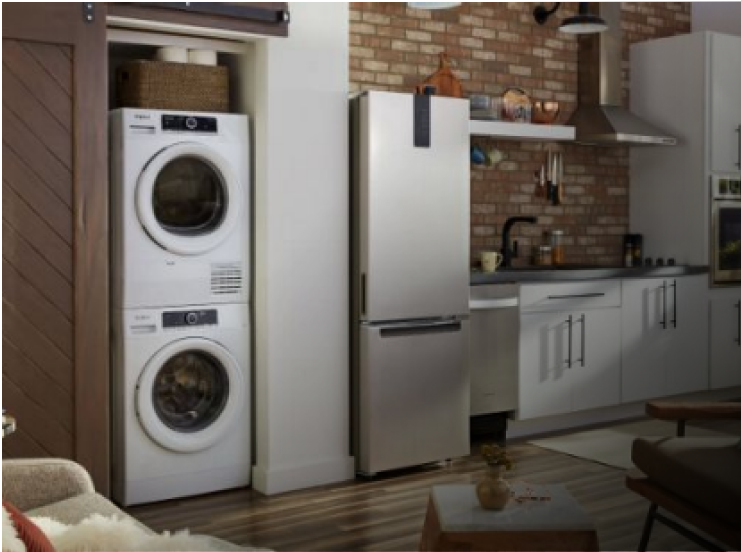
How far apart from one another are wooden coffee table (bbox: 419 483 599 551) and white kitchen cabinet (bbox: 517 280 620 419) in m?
2.60

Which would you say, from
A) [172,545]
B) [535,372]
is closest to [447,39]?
[535,372]

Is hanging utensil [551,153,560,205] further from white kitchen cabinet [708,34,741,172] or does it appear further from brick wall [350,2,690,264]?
white kitchen cabinet [708,34,741,172]

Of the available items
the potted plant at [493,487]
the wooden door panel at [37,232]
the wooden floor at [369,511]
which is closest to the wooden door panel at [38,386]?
the wooden door panel at [37,232]

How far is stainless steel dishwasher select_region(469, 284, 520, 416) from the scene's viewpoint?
17.2 ft

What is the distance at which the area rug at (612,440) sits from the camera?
5028mm

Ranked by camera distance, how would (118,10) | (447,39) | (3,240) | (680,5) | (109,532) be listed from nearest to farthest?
(109,532) → (3,240) → (118,10) → (447,39) → (680,5)

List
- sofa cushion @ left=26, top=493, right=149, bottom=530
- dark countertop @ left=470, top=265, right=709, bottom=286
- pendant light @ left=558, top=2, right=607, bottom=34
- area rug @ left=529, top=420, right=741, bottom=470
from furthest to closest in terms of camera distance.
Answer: pendant light @ left=558, top=2, right=607, bottom=34, dark countertop @ left=470, top=265, right=709, bottom=286, area rug @ left=529, top=420, right=741, bottom=470, sofa cushion @ left=26, top=493, right=149, bottom=530

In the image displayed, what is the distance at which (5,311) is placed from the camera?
3.64 meters

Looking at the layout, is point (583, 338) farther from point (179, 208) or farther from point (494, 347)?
point (179, 208)

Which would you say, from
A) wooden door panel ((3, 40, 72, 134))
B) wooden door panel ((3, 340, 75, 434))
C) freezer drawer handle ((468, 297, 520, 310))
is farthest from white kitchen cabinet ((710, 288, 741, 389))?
wooden door panel ((3, 40, 72, 134))

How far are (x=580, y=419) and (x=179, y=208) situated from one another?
2835 millimetres

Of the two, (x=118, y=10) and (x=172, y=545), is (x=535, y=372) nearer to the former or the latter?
(x=118, y=10)

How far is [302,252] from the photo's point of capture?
4.48m

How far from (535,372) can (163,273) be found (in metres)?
2.28
